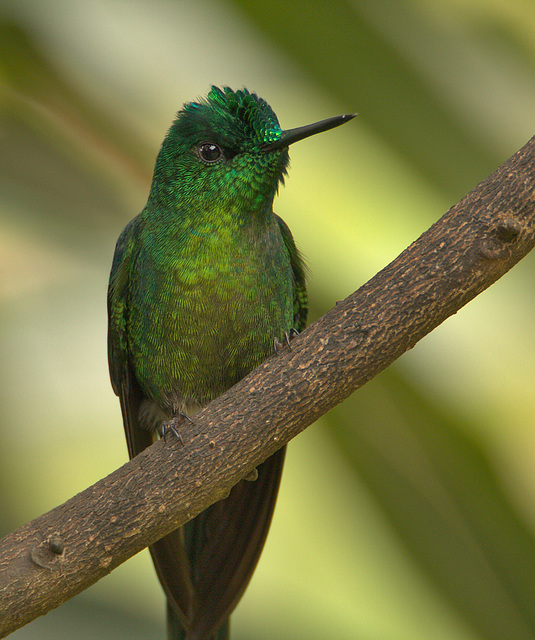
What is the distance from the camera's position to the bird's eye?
3418mm

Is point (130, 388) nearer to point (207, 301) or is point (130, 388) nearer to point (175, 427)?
point (207, 301)

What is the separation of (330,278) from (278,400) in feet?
5.25

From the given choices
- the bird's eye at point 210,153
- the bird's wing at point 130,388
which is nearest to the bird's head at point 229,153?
the bird's eye at point 210,153

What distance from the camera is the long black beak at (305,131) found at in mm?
2918

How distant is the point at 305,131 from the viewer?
307 cm

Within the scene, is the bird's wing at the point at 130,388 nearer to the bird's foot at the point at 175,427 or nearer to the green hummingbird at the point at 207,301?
the green hummingbird at the point at 207,301

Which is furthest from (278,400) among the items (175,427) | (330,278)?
(330,278)

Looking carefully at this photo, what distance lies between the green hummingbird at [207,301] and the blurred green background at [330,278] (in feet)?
1.89

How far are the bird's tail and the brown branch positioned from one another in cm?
124

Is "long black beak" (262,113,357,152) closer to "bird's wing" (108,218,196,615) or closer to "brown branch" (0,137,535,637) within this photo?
"brown branch" (0,137,535,637)

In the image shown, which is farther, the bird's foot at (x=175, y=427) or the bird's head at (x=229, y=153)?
the bird's head at (x=229, y=153)

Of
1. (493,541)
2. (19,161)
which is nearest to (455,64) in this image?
(493,541)

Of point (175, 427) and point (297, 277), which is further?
point (297, 277)

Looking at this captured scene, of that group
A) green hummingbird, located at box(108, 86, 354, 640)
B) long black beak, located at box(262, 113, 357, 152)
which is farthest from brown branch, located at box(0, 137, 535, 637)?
long black beak, located at box(262, 113, 357, 152)
